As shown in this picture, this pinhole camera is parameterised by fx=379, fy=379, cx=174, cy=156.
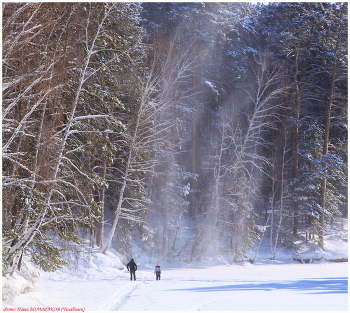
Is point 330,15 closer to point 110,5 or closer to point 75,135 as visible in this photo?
point 110,5

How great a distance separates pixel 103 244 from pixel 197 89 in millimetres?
13168

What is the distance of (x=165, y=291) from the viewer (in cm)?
1363

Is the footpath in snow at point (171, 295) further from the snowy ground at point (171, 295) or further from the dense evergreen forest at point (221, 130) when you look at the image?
the dense evergreen forest at point (221, 130)

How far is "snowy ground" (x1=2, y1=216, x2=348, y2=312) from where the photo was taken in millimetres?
10430

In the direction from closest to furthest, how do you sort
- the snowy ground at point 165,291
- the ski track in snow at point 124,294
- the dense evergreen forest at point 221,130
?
the snowy ground at point 165,291 → the ski track in snow at point 124,294 → the dense evergreen forest at point 221,130

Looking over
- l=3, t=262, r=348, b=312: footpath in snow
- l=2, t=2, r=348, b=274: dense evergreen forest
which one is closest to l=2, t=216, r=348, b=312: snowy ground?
l=3, t=262, r=348, b=312: footpath in snow

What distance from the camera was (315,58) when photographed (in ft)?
96.0

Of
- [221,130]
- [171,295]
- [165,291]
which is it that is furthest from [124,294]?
[221,130]

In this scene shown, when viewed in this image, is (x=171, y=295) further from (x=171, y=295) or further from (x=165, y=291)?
(x=165, y=291)

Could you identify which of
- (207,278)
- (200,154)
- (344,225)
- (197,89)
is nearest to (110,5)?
(207,278)

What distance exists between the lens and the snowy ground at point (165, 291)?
411 inches

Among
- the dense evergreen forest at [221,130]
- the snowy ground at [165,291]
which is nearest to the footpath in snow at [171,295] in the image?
the snowy ground at [165,291]

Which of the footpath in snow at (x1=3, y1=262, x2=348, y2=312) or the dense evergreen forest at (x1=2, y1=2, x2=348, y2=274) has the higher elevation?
the dense evergreen forest at (x1=2, y1=2, x2=348, y2=274)

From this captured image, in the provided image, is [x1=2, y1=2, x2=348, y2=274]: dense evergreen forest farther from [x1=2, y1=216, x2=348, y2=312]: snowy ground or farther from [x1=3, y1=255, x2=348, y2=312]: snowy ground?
[x1=3, y1=255, x2=348, y2=312]: snowy ground
